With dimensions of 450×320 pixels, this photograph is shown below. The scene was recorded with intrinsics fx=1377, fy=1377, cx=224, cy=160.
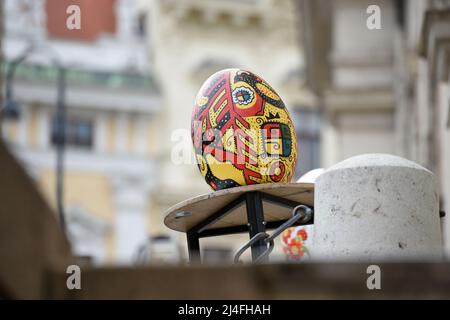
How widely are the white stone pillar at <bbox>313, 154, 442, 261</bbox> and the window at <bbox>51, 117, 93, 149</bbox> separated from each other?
3456cm

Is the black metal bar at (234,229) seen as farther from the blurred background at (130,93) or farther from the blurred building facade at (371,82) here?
the blurred background at (130,93)

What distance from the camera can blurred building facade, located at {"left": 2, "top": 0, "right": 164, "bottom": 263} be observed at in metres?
38.7

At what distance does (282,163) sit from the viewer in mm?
6250

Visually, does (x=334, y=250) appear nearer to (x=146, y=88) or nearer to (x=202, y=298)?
(x=202, y=298)

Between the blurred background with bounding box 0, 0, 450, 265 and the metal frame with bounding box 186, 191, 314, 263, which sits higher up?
the metal frame with bounding box 186, 191, 314, 263

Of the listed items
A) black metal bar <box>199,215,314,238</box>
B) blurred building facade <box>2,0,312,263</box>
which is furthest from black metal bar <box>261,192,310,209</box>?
blurred building facade <box>2,0,312,263</box>

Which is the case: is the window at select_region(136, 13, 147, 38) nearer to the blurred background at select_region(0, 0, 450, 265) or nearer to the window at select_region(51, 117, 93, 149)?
the blurred background at select_region(0, 0, 450, 265)

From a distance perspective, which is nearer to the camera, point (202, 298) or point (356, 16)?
point (202, 298)

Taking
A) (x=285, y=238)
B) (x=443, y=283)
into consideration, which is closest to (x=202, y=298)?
(x=443, y=283)

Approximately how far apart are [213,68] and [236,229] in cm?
3410

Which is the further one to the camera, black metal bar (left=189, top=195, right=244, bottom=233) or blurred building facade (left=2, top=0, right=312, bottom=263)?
blurred building facade (left=2, top=0, right=312, bottom=263)

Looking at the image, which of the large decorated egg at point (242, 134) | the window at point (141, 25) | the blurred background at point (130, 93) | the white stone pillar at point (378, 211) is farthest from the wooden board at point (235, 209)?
the window at point (141, 25)

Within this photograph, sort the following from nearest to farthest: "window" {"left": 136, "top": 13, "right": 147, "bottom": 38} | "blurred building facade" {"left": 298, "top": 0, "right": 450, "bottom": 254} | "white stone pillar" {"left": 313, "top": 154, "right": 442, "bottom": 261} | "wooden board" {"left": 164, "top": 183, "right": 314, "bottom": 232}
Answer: "white stone pillar" {"left": 313, "top": 154, "right": 442, "bottom": 261}, "wooden board" {"left": 164, "top": 183, "right": 314, "bottom": 232}, "blurred building facade" {"left": 298, "top": 0, "right": 450, "bottom": 254}, "window" {"left": 136, "top": 13, "right": 147, "bottom": 38}

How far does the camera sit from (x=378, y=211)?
5234 millimetres
